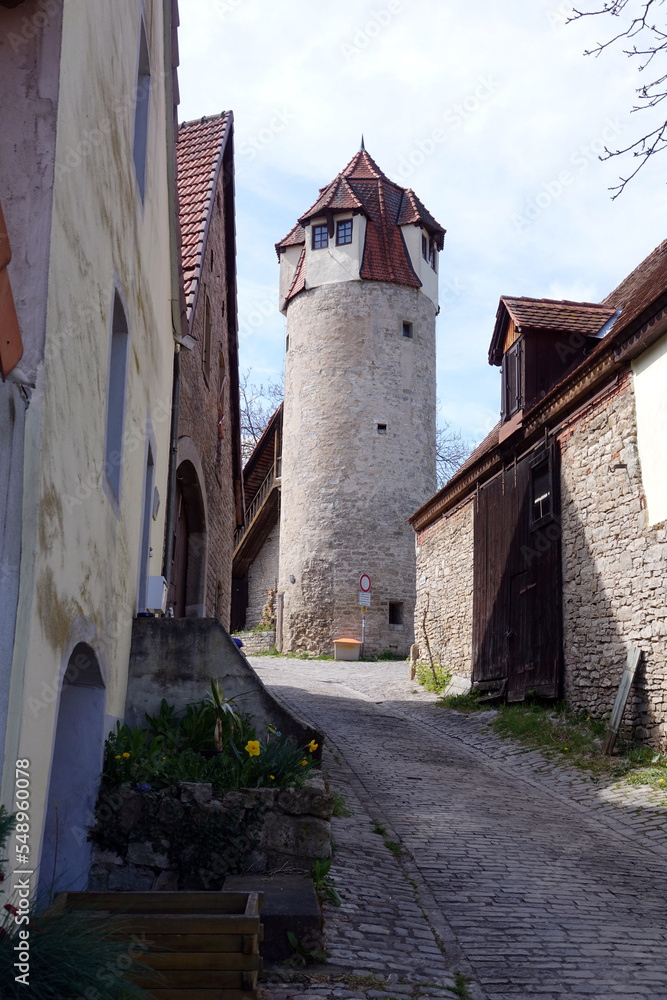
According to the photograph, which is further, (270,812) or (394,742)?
(394,742)

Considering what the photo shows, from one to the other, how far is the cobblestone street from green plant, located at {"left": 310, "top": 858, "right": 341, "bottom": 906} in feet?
0.27

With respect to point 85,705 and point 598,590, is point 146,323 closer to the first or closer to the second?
point 85,705

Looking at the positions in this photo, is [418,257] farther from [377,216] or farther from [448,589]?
[448,589]

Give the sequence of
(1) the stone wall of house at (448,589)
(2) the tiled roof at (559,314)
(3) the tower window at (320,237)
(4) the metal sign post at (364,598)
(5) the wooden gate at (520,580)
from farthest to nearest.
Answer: (3) the tower window at (320,237) < (4) the metal sign post at (364,598) < (1) the stone wall of house at (448,589) < (2) the tiled roof at (559,314) < (5) the wooden gate at (520,580)

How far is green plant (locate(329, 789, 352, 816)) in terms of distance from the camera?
289 inches

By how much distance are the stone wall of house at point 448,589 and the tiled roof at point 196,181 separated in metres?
7.23

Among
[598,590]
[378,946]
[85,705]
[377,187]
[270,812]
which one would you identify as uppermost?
[377,187]

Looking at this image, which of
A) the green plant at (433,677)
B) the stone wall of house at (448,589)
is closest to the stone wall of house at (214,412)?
the green plant at (433,677)

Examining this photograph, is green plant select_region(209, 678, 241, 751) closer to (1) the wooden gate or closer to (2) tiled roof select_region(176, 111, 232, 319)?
(2) tiled roof select_region(176, 111, 232, 319)

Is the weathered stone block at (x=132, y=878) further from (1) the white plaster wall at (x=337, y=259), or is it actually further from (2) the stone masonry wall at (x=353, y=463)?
(1) the white plaster wall at (x=337, y=259)

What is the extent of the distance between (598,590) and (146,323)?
636cm

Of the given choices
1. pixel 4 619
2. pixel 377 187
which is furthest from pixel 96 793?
pixel 377 187

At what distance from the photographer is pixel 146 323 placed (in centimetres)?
761

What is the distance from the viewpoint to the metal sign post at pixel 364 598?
84.0ft
